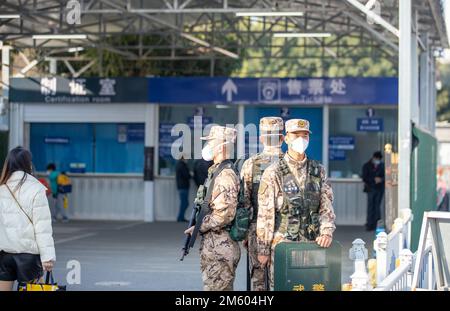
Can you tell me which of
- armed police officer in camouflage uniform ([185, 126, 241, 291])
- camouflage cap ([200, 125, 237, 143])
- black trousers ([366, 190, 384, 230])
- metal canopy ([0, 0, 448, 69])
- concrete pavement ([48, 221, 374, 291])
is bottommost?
concrete pavement ([48, 221, 374, 291])

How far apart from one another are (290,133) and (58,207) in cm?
1710

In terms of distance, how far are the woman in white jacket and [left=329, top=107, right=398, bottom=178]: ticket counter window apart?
16272mm

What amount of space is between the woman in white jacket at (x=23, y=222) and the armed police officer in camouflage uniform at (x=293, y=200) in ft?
5.88

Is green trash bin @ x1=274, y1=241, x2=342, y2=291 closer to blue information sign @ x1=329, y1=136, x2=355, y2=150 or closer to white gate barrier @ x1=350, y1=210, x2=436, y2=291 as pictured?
white gate barrier @ x1=350, y1=210, x2=436, y2=291

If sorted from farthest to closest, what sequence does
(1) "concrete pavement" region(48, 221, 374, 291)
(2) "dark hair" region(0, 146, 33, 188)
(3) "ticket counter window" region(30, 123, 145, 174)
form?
1. (3) "ticket counter window" region(30, 123, 145, 174)
2. (1) "concrete pavement" region(48, 221, 374, 291)
3. (2) "dark hair" region(0, 146, 33, 188)

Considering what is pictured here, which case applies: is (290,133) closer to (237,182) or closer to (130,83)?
(237,182)

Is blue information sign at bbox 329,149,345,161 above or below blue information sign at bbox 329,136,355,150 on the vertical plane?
below

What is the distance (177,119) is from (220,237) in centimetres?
1672

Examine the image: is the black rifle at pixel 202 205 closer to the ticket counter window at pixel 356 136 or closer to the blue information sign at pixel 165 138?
the ticket counter window at pixel 356 136

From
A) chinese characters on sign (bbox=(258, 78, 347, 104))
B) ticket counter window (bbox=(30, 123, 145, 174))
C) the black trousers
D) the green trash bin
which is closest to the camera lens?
the green trash bin

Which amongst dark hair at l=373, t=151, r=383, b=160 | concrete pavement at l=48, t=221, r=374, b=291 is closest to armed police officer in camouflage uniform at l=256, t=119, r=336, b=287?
concrete pavement at l=48, t=221, r=374, b=291

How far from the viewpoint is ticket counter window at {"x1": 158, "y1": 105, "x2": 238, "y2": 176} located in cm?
2422

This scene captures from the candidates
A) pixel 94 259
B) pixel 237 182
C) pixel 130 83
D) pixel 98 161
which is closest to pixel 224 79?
pixel 130 83

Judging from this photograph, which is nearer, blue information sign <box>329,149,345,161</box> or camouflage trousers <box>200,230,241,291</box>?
camouflage trousers <box>200,230,241,291</box>
